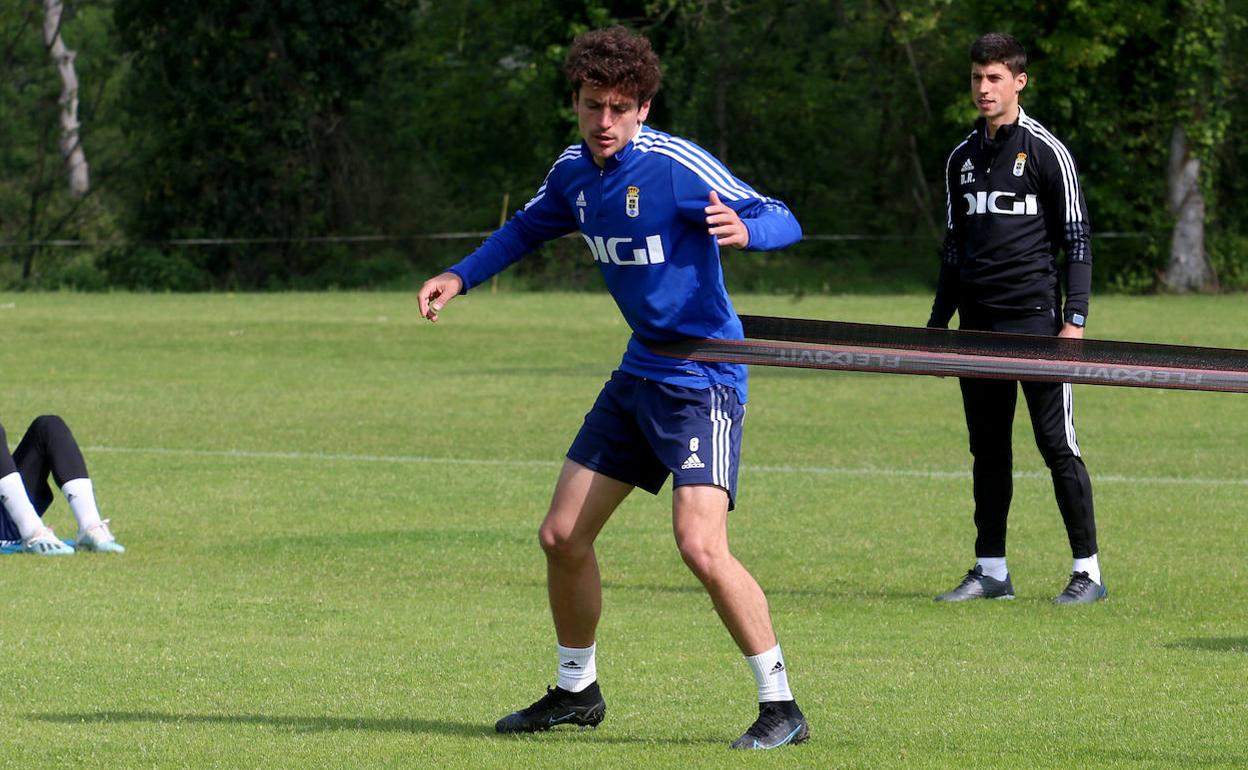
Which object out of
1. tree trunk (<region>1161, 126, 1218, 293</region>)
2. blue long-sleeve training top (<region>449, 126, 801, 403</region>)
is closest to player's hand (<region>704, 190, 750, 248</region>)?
blue long-sleeve training top (<region>449, 126, 801, 403</region>)

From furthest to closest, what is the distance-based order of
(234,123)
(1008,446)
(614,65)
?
(234,123) < (1008,446) < (614,65)

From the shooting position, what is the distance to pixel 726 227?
5.50m

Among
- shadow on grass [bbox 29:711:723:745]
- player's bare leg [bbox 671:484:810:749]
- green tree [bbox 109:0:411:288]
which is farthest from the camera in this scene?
green tree [bbox 109:0:411:288]

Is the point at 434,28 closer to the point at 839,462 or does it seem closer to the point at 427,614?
the point at 839,462

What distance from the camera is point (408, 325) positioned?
3119 centimetres

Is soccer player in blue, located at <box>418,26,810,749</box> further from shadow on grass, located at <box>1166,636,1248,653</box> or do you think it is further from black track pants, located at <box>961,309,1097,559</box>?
black track pants, located at <box>961,309,1097,559</box>

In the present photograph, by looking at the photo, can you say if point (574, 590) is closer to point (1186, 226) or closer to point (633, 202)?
point (633, 202)

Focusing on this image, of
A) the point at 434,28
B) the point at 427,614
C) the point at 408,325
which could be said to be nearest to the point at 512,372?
the point at 408,325

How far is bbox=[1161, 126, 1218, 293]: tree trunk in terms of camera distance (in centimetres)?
4347

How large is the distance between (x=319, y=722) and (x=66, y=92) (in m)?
53.6

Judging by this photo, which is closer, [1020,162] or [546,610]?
[546,610]

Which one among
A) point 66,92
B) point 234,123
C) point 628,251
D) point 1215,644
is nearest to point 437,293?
point 628,251

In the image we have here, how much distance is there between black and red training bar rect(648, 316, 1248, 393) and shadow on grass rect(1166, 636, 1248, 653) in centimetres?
229

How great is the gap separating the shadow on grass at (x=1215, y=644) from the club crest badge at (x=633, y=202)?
2957 millimetres
